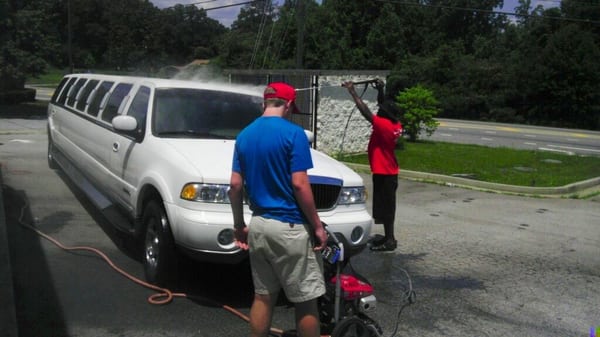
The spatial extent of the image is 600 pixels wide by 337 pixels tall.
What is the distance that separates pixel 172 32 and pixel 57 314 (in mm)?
40511

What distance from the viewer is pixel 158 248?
508cm

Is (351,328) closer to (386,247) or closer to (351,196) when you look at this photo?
(351,196)

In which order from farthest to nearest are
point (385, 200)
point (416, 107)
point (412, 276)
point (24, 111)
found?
point (24, 111)
point (416, 107)
point (385, 200)
point (412, 276)

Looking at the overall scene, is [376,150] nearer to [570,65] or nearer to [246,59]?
[570,65]

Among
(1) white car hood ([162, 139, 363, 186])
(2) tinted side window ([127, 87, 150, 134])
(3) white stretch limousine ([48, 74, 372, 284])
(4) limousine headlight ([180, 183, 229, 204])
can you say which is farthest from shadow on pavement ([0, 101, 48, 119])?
(4) limousine headlight ([180, 183, 229, 204])

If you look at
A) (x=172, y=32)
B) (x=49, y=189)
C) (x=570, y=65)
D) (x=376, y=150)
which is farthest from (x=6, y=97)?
(x=570, y=65)

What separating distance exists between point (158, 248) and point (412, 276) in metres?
2.57

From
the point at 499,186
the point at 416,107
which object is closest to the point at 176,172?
the point at 499,186

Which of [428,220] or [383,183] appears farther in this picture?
[428,220]

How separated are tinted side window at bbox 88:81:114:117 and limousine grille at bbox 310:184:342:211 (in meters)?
3.54

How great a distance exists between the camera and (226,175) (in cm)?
488

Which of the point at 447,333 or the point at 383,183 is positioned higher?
the point at 383,183

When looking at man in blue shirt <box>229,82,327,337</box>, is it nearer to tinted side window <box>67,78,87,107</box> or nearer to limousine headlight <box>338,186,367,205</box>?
limousine headlight <box>338,186,367,205</box>

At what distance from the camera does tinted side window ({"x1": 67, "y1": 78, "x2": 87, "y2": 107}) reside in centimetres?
915
